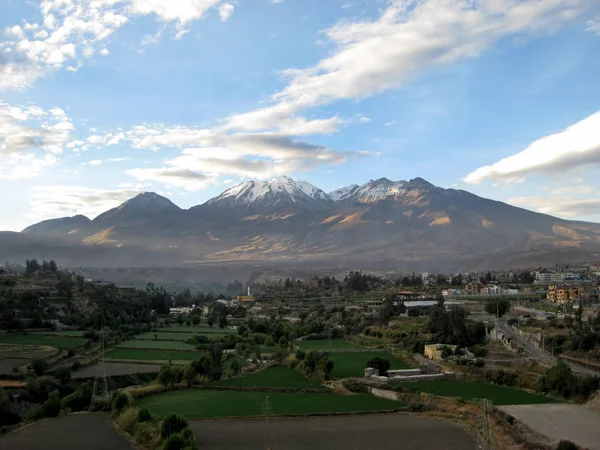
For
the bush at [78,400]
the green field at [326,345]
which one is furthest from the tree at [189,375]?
the green field at [326,345]

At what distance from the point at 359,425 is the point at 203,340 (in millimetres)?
26710

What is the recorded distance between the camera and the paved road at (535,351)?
2817 centimetres

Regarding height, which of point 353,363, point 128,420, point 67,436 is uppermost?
point 128,420

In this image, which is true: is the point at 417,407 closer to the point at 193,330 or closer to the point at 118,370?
the point at 118,370

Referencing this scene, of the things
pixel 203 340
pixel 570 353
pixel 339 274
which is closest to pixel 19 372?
pixel 203 340

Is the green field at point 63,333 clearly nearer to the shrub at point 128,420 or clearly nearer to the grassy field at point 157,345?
the grassy field at point 157,345

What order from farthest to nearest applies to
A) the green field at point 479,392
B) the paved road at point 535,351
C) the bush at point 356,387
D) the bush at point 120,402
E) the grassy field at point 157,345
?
1. the grassy field at point 157,345
2. the paved road at point 535,351
3. the bush at point 356,387
4. the green field at point 479,392
5. the bush at point 120,402

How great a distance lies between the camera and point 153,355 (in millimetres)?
39719

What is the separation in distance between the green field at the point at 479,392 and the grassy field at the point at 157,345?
20.2 meters

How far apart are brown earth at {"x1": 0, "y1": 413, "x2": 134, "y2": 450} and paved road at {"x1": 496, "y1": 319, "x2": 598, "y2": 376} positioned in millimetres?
19917

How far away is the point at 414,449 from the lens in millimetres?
17562

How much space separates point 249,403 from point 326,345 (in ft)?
71.5

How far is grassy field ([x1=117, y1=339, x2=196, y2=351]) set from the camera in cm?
4319

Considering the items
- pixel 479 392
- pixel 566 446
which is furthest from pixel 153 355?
pixel 566 446
